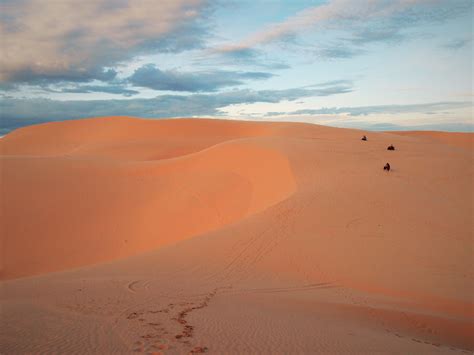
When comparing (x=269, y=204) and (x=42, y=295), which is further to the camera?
(x=269, y=204)

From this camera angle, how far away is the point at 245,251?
11.0 m

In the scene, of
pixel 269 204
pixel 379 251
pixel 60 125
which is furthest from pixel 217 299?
pixel 60 125

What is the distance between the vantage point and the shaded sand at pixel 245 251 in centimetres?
602

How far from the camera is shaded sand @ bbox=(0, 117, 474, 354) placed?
602 centimetres

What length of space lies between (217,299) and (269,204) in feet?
26.0

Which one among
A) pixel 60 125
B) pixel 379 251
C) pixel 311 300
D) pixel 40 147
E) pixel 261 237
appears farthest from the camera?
pixel 60 125

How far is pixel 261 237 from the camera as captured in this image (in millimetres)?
11922

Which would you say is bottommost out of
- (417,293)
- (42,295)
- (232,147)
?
(417,293)

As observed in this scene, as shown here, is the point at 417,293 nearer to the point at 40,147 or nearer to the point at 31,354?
the point at 31,354

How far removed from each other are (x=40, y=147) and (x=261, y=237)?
40762 mm

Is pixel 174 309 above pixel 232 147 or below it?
below

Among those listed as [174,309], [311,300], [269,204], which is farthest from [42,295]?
[269,204]

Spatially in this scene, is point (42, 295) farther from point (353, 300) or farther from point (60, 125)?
point (60, 125)

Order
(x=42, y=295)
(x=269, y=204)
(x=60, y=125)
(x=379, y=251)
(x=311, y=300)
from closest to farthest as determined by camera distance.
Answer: (x=42, y=295) < (x=311, y=300) < (x=379, y=251) < (x=269, y=204) < (x=60, y=125)
